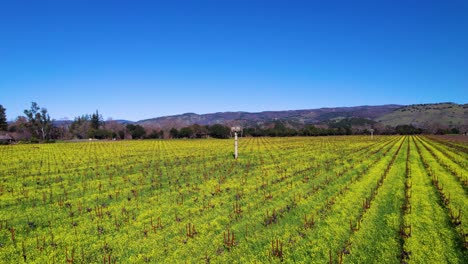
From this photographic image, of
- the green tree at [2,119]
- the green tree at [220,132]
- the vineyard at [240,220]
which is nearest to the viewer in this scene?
the vineyard at [240,220]

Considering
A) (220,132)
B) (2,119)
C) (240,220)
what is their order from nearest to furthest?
(240,220), (2,119), (220,132)

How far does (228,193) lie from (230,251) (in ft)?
16.5

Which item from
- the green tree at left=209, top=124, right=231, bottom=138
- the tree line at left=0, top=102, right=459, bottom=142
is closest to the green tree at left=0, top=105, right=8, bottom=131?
the tree line at left=0, top=102, right=459, bottom=142

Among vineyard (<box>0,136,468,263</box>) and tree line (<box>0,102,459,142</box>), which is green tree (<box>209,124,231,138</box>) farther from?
vineyard (<box>0,136,468,263</box>)

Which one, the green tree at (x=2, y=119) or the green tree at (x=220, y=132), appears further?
the green tree at (x=220, y=132)

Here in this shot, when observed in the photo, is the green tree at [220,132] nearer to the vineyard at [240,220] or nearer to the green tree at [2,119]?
the green tree at [2,119]

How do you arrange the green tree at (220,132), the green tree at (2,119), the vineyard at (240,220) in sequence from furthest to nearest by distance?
the green tree at (220,132) < the green tree at (2,119) < the vineyard at (240,220)

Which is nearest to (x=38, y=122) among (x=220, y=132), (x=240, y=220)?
(x=220, y=132)

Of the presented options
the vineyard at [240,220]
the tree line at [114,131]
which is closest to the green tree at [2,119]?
the tree line at [114,131]

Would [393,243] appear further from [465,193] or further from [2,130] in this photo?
[2,130]

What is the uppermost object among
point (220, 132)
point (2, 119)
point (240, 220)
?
point (2, 119)

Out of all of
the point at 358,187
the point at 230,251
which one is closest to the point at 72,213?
the point at 230,251

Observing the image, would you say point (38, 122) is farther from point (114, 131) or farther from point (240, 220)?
point (240, 220)

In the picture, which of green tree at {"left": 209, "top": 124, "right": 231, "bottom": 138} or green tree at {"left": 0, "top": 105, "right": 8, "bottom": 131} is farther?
green tree at {"left": 209, "top": 124, "right": 231, "bottom": 138}
